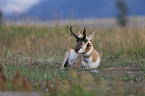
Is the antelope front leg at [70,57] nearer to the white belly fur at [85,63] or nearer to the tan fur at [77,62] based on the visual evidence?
the white belly fur at [85,63]

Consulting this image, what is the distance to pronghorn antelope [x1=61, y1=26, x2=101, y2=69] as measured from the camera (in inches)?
266

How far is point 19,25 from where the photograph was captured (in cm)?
1572

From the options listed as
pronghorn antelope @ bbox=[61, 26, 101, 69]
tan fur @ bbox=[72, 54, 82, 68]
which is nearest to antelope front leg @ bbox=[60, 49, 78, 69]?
pronghorn antelope @ bbox=[61, 26, 101, 69]

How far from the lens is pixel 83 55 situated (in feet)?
23.4

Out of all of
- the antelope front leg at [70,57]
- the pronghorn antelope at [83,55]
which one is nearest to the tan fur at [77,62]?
the pronghorn antelope at [83,55]

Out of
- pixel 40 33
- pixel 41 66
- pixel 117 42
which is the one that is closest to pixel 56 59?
pixel 41 66

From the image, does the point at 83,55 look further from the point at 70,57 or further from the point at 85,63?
the point at 70,57

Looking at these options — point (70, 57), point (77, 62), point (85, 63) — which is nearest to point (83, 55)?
point (85, 63)

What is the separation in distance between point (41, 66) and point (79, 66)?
1.60 metres

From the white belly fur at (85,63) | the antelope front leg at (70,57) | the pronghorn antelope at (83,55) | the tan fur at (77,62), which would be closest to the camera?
the pronghorn antelope at (83,55)

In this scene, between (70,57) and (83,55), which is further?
(70,57)

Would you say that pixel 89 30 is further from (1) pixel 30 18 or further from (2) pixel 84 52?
(1) pixel 30 18

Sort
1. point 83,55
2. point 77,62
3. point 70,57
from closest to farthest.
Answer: point 83,55, point 77,62, point 70,57

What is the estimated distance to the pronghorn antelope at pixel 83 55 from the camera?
6.75m
